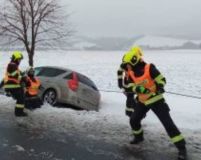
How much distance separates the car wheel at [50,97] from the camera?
1301cm

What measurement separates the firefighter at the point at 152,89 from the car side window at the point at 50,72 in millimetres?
6095

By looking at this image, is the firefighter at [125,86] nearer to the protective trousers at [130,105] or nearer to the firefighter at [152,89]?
the protective trousers at [130,105]

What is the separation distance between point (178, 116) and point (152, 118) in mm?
885

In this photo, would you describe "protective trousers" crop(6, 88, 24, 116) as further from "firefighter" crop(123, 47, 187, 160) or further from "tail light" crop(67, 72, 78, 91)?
"firefighter" crop(123, 47, 187, 160)

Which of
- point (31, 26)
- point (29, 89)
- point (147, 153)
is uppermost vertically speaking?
point (31, 26)

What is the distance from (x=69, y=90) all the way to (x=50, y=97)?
28.1 inches

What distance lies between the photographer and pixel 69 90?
12828 millimetres

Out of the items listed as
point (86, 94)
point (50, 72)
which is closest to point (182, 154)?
point (86, 94)

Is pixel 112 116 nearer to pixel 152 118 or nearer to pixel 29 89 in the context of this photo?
pixel 152 118

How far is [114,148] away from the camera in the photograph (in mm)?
7941

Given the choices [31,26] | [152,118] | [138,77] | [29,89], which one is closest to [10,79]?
[29,89]

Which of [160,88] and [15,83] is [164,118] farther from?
[15,83]

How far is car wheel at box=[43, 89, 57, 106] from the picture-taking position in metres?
13.0

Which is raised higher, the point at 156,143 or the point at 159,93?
the point at 159,93
